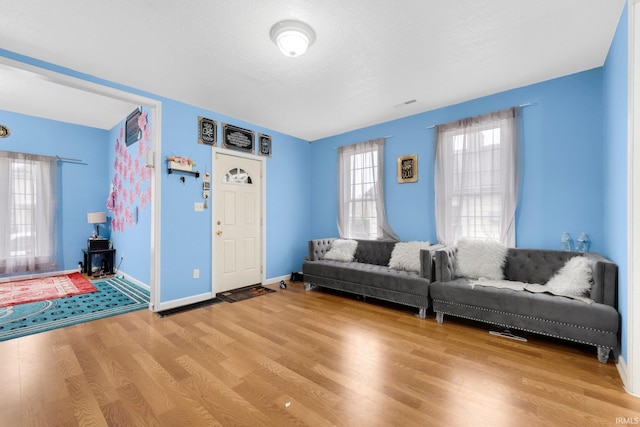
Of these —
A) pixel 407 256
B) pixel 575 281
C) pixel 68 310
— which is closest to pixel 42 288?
pixel 68 310

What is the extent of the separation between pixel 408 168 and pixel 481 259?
66.7 inches

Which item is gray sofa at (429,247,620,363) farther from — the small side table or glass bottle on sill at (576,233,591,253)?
the small side table

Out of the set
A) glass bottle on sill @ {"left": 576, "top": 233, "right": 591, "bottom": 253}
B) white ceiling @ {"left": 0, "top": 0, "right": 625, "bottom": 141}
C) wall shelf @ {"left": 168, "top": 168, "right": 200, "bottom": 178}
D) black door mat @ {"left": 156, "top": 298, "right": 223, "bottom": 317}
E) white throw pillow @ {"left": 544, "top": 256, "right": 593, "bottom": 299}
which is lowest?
black door mat @ {"left": 156, "top": 298, "right": 223, "bottom": 317}

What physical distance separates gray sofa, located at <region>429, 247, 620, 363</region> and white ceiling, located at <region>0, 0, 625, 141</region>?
1.99 metres

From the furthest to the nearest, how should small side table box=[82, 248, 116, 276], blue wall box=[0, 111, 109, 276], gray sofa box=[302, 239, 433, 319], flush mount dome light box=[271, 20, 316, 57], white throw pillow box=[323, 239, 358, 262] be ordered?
small side table box=[82, 248, 116, 276]
blue wall box=[0, 111, 109, 276]
white throw pillow box=[323, 239, 358, 262]
gray sofa box=[302, 239, 433, 319]
flush mount dome light box=[271, 20, 316, 57]

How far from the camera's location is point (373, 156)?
4660 mm

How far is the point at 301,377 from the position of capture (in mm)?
2033

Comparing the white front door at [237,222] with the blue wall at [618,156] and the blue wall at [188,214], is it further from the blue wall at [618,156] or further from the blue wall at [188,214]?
the blue wall at [618,156]

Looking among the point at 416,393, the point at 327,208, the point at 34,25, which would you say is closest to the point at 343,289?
the point at 327,208

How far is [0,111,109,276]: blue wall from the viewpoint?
5.01m

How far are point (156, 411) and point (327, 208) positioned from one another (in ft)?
13.5

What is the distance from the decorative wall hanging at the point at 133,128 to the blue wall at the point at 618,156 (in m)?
5.68

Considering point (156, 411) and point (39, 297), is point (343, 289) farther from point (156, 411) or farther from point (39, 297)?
point (39, 297)

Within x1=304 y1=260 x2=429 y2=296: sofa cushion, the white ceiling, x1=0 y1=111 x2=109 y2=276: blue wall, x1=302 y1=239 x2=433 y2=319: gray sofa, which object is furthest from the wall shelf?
x1=0 y1=111 x2=109 y2=276: blue wall
